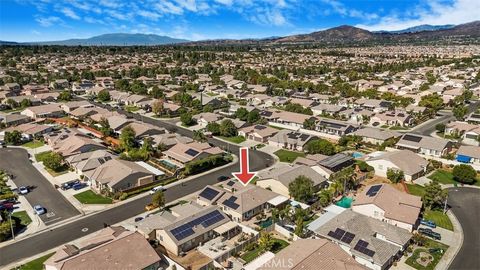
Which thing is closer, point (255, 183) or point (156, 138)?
point (255, 183)

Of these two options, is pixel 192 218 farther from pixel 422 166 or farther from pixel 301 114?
pixel 301 114

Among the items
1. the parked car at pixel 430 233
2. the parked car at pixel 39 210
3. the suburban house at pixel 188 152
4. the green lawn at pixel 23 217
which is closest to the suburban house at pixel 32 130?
the suburban house at pixel 188 152

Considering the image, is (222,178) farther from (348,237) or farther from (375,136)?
(375,136)

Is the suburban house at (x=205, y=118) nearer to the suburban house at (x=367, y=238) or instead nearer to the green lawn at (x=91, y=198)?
the green lawn at (x=91, y=198)

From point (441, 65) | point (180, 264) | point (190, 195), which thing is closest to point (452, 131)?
point (190, 195)

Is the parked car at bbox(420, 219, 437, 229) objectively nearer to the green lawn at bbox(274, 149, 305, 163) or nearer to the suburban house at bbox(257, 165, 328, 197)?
the suburban house at bbox(257, 165, 328, 197)

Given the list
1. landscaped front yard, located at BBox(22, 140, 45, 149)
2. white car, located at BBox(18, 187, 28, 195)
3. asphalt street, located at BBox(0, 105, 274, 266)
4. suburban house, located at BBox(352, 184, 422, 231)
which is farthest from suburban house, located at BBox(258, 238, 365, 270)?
landscaped front yard, located at BBox(22, 140, 45, 149)

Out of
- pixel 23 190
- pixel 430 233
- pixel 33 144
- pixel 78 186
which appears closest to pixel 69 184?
pixel 78 186
